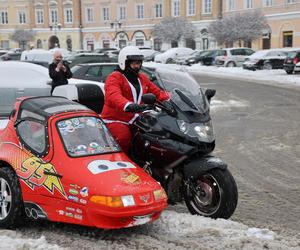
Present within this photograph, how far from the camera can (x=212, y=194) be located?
5484mm

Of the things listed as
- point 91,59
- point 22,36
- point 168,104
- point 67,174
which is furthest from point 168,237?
point 22,36

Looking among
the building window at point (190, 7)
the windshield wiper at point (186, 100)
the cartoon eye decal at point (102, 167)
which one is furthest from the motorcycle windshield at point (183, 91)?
the building window at point (190, 7)

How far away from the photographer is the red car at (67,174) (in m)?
4.77

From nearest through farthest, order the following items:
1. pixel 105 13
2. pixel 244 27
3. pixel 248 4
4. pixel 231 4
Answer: pixel 244 27 → pixel 248 4 → pixel 231 4 → pixel 105 13

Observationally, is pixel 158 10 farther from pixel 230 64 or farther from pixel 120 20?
pixel 230 64

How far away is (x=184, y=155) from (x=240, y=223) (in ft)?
3.02

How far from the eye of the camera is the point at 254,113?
50.1ft

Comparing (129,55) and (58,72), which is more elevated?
(129,55)

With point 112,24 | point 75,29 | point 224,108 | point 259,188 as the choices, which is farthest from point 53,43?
point 259,188

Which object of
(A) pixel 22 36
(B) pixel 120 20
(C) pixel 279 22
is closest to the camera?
(C) pixel 279 22

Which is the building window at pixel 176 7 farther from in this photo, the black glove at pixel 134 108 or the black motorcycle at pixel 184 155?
the black glove at pixel 134 108

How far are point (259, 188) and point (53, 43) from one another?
7434cm

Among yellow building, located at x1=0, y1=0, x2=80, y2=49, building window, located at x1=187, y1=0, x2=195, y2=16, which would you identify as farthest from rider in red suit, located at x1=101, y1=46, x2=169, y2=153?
yellow building, located at x1=0, y1=0, x2=80, y2=49

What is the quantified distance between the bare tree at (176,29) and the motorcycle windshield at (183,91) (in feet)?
168
